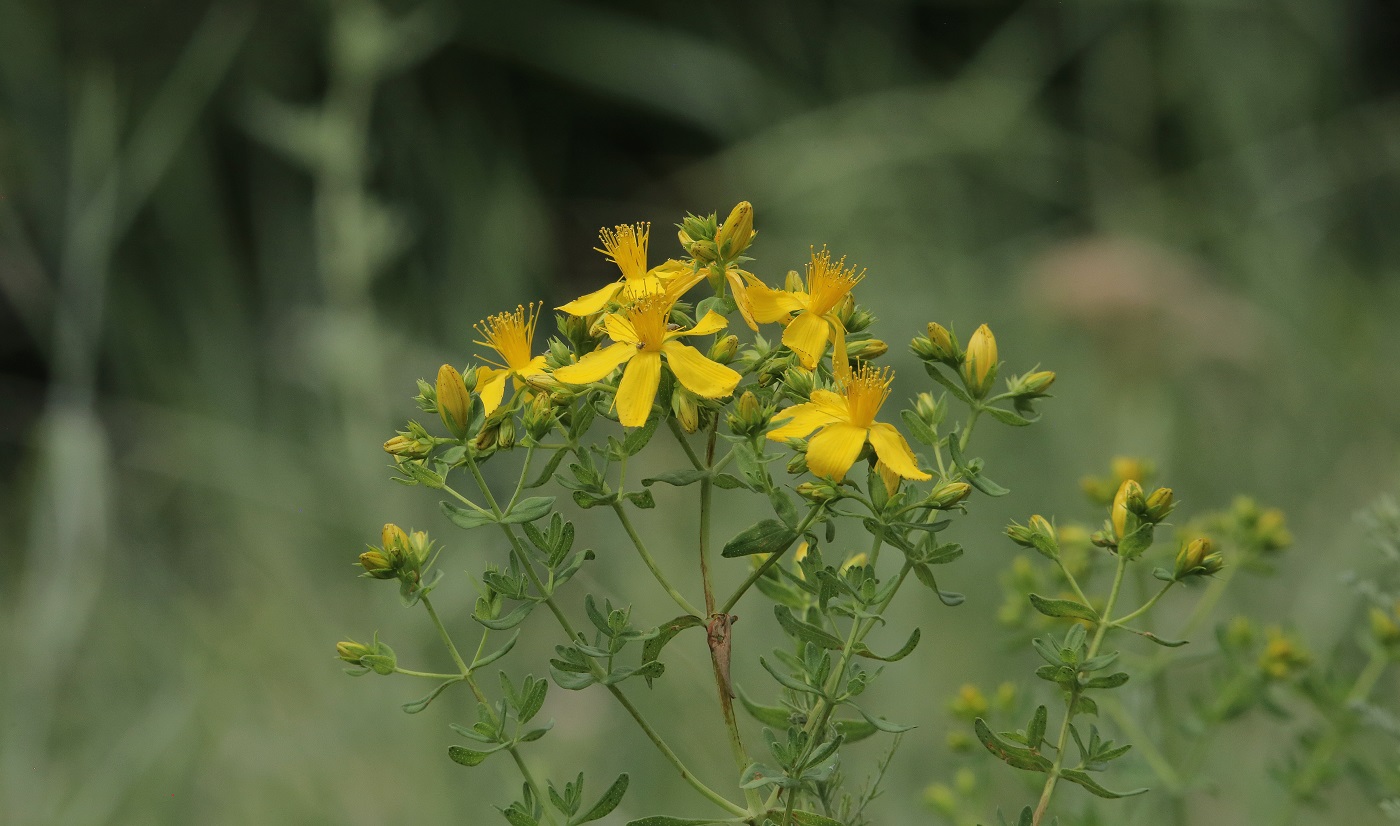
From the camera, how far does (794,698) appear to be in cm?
70

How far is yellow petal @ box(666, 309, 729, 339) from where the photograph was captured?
596mm

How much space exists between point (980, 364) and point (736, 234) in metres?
Answer: 0.15

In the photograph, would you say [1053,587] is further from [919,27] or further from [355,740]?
[919,27]

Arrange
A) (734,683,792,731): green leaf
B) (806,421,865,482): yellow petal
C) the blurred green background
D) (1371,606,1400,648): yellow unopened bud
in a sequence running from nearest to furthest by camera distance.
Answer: (806,421,865,482): yellow petal → (734,683,792,731): green leaf → (1371,606,1400,648): yellow unopened bud → the blurred green background

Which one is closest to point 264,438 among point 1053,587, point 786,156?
point 786,156

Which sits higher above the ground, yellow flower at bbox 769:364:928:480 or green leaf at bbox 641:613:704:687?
yellow flower at bbox 769:364:928:480

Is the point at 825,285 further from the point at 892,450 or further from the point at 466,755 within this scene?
the point at 466,755

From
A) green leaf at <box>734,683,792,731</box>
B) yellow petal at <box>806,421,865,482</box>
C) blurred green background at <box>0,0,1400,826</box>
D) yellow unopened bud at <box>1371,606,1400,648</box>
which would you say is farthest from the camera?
blurred green background at <box>0,0,1400,826</box>

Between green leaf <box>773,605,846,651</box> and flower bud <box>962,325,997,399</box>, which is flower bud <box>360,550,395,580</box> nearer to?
green leaf <box>773,605,846,651</box>

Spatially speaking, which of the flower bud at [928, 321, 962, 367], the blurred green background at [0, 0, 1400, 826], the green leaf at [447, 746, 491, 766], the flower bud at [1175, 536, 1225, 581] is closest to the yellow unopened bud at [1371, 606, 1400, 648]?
the blurred green background at [0, 0, 1400, 826]

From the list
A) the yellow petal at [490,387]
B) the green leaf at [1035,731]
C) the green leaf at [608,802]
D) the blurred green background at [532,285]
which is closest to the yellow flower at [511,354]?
the yellow petal at [490,387]

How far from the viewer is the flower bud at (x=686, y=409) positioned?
0.59m

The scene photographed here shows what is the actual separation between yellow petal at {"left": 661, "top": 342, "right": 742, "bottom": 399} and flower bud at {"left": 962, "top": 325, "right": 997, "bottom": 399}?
15 centimetres

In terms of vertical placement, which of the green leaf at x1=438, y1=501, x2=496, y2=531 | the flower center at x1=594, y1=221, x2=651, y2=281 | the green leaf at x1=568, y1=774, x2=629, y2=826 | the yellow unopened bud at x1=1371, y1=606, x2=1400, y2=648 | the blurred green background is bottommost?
the green leaf at x1=568, y1=774, x2=629, y2=826
